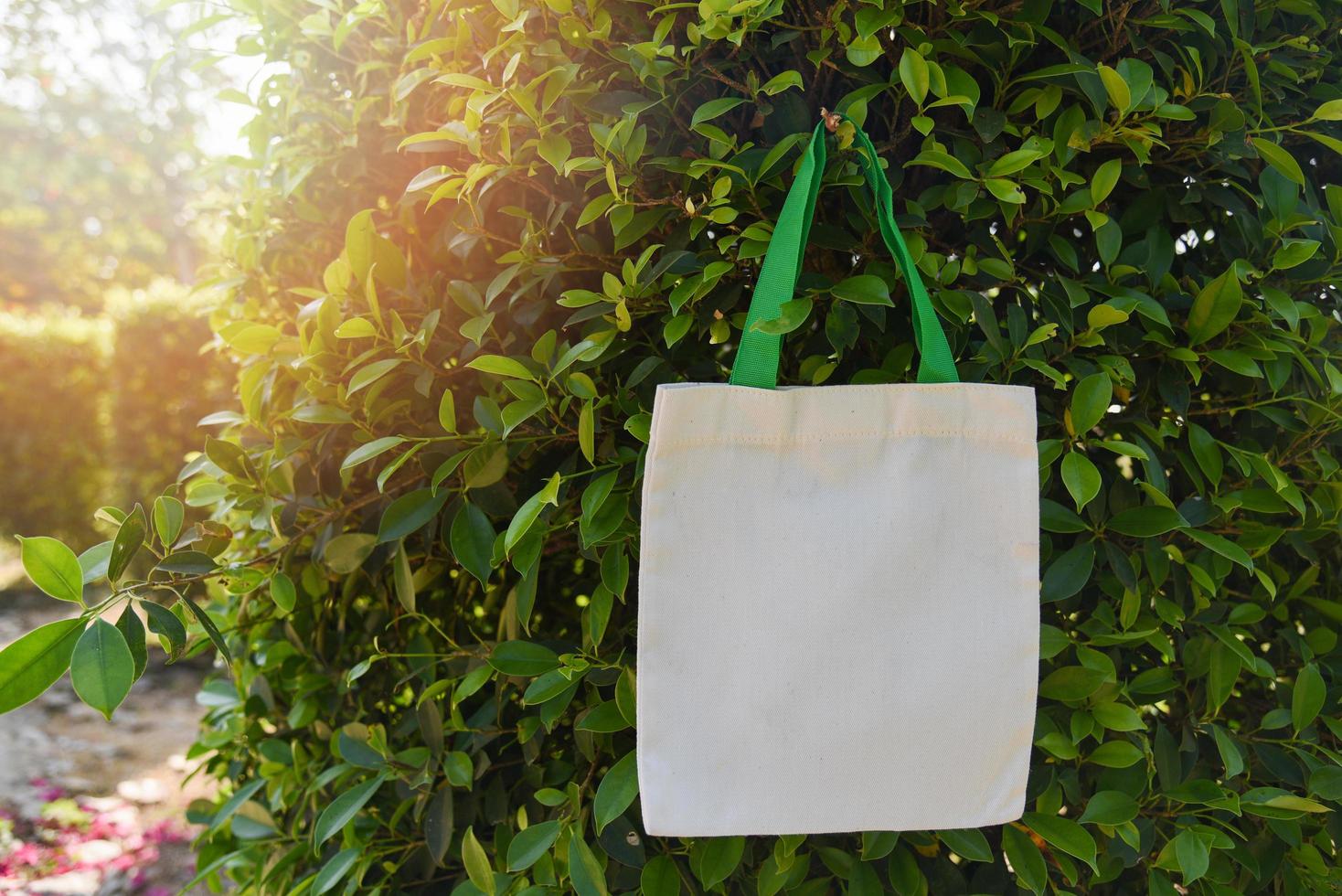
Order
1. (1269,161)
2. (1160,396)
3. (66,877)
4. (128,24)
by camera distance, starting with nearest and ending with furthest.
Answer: (1269,161)
(1160,396)
(66,877)
(128,24)

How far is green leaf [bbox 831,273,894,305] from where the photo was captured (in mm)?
930

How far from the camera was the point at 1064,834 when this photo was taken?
1008 mm

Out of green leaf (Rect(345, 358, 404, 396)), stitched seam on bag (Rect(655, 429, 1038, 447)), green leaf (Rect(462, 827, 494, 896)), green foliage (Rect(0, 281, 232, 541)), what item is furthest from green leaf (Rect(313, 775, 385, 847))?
green foliage (Rect(0, 281, 232, 541))

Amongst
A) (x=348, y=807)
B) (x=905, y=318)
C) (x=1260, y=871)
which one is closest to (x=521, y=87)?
(x=905, y=318)

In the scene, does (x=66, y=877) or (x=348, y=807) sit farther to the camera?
(x=66, y=877)

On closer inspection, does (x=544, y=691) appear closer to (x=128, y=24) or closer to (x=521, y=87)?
(x=521, y=87)

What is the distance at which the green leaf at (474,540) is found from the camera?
3.33 feet

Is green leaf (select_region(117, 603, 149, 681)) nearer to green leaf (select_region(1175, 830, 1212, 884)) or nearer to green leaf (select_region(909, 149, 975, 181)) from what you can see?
green leaf (select_region(909, 149, 975, 181))

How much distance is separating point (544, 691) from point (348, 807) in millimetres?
345

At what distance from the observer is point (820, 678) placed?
0.90 metres

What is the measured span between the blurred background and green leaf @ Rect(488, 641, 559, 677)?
830 mm

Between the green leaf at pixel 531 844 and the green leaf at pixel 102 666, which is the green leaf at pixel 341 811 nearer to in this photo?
the green leaf at pixel 531 844

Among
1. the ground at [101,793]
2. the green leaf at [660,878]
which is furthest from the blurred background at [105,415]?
the green leaf at [660,878]

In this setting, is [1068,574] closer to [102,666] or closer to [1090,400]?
[1090,400]
